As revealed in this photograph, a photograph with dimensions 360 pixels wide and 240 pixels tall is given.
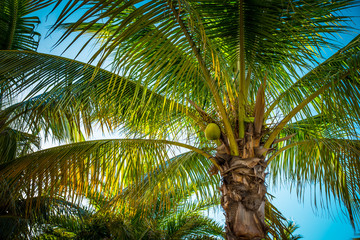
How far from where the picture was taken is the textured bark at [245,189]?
3.02 m

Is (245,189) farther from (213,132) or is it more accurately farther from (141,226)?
(141,226)

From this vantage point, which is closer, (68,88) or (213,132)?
(213,132)

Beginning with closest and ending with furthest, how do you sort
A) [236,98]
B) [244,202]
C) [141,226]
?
[244,202] → [236,98] → [141,226]

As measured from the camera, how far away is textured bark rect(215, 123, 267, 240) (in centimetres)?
302

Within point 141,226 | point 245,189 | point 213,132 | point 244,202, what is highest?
point 213,132

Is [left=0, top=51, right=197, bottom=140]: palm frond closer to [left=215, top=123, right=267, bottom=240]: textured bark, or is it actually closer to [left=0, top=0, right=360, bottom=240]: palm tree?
[left=0, top=0, right=360, bottom=240]: palm tree

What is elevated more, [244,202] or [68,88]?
[68,88]

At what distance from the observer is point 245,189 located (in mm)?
3172

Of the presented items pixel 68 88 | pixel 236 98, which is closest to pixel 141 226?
pixel 68 88

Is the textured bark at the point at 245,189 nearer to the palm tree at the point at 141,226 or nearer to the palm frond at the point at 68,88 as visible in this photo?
the palm frond at the point at 68,88

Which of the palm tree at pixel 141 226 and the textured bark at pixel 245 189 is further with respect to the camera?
the palm tree at pixel 141 226

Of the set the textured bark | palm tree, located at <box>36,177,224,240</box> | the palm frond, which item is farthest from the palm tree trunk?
palm tree, located at <box>36,177,224,240</box>

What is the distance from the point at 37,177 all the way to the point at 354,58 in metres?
3.20

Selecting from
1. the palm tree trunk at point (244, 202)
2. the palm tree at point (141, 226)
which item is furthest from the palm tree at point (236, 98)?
the palm tree at point (141, 226)
